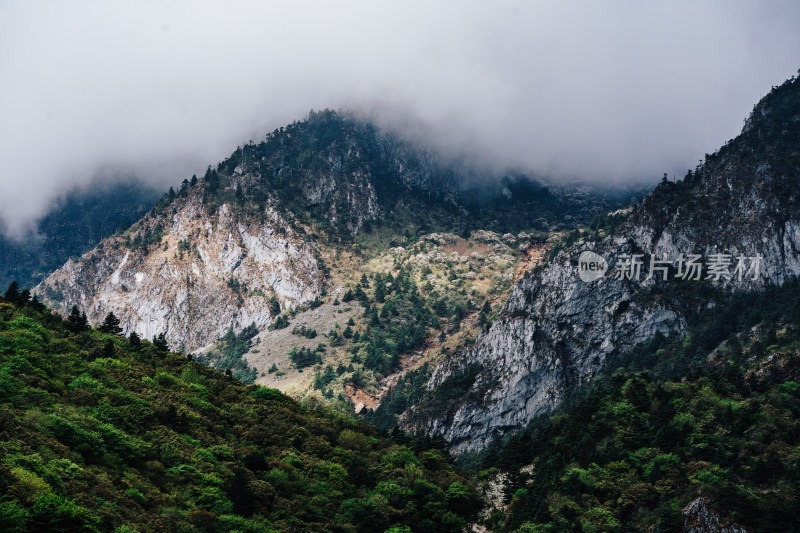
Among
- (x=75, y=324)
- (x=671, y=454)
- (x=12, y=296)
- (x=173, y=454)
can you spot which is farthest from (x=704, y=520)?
(x=12, y=296)

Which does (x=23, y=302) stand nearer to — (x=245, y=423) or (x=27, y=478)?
(x=245, y=423)

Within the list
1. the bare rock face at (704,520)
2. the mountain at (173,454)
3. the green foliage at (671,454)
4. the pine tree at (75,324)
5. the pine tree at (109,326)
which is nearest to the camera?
the mountain at (173,454)

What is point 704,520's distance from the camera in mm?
98688

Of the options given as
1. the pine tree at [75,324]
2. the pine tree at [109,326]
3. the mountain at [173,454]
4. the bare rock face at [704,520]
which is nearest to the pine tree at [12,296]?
the mountain at [173,454]

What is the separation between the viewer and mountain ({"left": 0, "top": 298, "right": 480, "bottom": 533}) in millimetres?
76688

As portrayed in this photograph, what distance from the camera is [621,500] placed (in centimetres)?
11344

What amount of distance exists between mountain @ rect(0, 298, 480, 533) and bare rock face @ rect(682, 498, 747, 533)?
33.0 metres

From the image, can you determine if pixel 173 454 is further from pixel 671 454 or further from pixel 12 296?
pixel 671 454

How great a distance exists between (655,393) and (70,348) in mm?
109555

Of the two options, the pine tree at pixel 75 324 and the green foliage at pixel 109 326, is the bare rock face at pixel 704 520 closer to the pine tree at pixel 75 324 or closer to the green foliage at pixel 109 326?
the pine tree at pixel 75 324


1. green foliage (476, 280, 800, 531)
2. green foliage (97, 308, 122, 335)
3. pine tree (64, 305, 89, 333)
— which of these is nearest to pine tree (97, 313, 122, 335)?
green foliage (97, 308, 122, 335)

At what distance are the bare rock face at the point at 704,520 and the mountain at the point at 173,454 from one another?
1300 inches

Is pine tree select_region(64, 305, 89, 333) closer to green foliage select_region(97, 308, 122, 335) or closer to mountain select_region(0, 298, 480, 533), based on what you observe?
mountain select_region(0, 298, 480, 533)

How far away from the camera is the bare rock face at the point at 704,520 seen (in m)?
96.6
